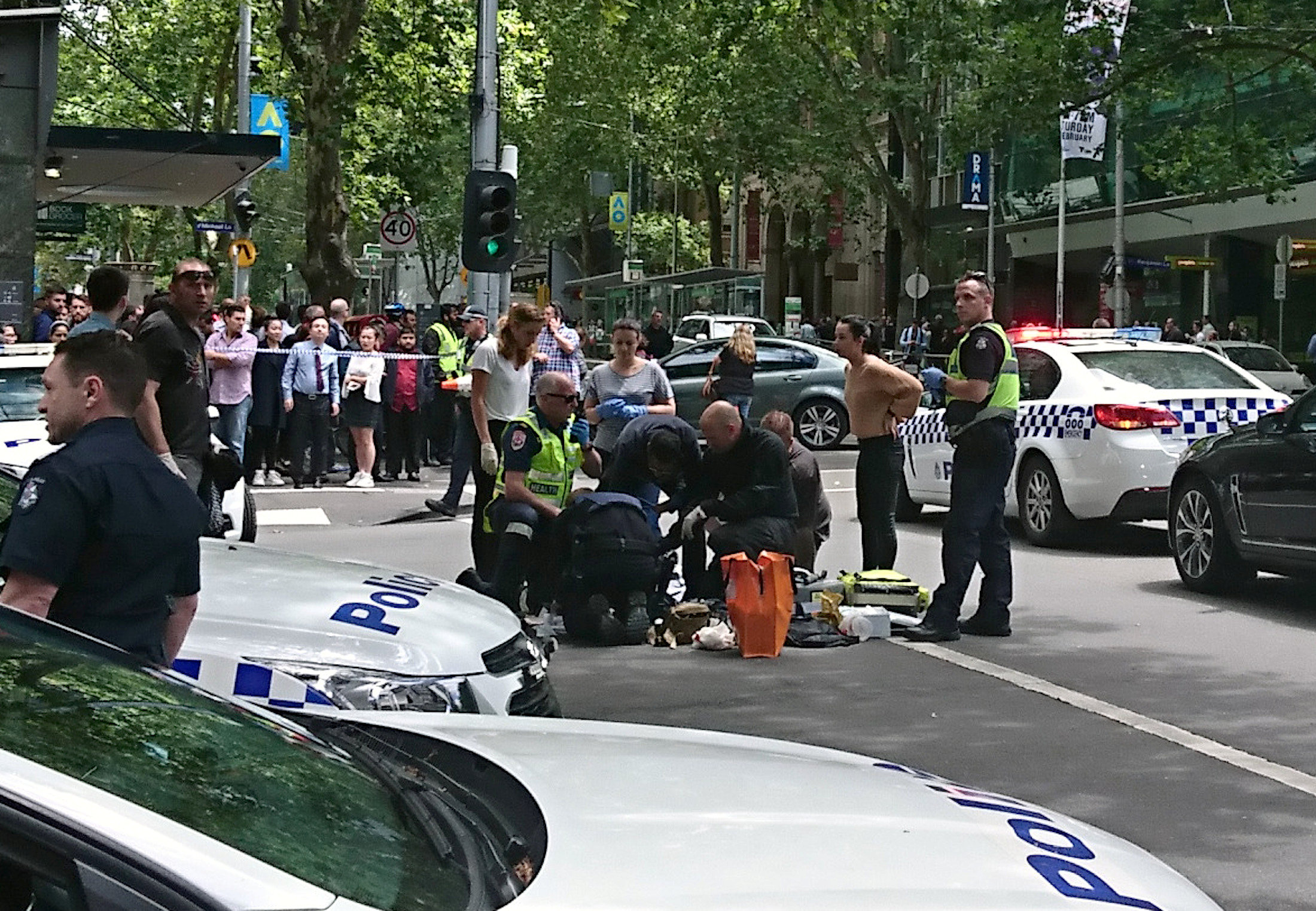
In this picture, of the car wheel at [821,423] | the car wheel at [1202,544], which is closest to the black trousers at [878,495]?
the car wheel at [1202,544]

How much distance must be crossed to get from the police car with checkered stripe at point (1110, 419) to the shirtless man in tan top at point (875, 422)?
2.74 m

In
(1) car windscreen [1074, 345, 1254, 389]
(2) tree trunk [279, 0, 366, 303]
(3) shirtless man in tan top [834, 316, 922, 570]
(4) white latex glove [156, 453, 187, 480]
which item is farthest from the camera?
(2) tree trunk [279, 0, 366, 303]

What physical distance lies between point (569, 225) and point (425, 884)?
75.5 metres

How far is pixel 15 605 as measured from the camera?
4.54 m

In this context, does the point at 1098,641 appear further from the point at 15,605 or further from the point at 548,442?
the point at 15,605

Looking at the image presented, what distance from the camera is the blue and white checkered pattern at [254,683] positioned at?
546 cm

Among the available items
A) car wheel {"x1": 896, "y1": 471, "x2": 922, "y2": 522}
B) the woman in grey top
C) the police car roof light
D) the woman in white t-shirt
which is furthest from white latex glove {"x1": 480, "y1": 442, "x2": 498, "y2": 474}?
car wheel {"x1": 896, "y1": 471, "x2": 922, "y2": 522}

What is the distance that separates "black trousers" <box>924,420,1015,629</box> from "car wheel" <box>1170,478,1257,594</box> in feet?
6.40

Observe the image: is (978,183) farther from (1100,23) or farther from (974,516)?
(974,516)

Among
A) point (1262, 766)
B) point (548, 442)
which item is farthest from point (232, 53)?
point (1262, 766)

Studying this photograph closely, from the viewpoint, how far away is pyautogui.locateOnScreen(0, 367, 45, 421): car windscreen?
40.1 ft

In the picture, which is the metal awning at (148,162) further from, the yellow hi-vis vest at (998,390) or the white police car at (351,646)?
the white police car at (351,646)

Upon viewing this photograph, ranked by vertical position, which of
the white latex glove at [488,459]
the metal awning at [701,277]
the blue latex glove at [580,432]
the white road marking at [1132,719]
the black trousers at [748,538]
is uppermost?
the metal awning at [701,277]

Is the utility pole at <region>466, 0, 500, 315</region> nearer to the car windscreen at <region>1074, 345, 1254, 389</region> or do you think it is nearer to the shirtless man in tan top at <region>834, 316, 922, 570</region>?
the car windscreen at <region>1074, 345, 1254, 389</region>
